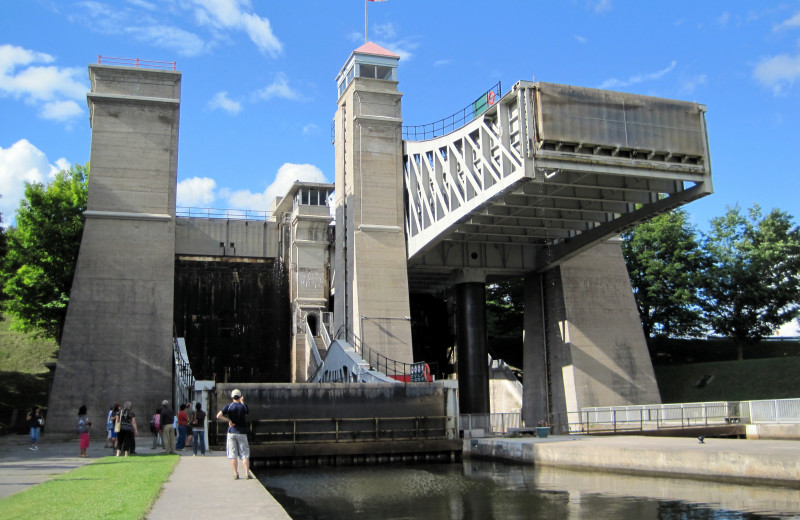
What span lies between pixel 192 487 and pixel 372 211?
28273 millimetres

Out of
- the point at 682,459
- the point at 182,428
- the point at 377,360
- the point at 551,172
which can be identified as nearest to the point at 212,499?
the point at 682,459

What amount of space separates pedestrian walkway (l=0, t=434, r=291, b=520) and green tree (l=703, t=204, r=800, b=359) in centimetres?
3859

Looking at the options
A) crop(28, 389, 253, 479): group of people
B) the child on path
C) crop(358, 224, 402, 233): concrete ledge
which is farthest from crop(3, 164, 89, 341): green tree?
the child on path

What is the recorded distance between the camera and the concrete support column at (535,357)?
40.6 meters

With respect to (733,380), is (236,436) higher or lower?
lower

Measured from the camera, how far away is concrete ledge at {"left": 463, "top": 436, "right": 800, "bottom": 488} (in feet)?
51.5

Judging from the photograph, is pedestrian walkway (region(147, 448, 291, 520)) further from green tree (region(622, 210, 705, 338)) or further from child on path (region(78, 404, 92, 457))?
green tree (region(622, 210, 705, 338))

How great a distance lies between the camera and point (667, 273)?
49.2 metres

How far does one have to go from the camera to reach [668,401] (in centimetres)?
4631

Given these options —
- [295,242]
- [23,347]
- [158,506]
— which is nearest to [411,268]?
[295,242]

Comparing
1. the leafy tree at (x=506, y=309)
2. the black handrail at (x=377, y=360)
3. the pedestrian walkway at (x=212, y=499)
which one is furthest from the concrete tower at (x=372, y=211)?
the pedestrian walkway at (x=212, y=499)

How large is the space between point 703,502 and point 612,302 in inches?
1047

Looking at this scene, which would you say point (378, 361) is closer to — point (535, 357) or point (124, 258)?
point (535, 357)

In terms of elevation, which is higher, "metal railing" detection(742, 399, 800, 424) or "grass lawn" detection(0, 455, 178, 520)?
"metal railing" detection(742, 399, 800, 424)
